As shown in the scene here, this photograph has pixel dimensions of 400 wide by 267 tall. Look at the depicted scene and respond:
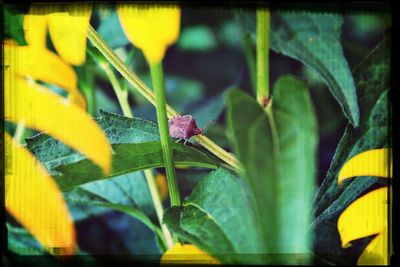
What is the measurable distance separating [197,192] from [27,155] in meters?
0.25

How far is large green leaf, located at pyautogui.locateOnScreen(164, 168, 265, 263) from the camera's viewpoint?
74 centimetres

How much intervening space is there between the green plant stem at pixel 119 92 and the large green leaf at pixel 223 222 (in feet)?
0.56

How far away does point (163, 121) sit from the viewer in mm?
792

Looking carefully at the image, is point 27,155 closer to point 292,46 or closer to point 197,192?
point 197,192

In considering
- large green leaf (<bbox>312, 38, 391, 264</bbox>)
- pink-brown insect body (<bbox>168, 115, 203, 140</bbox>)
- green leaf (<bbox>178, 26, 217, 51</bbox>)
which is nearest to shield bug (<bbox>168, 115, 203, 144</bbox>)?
pink-brown insect body (<bbox>168, 115, 203, 140</bbox>)

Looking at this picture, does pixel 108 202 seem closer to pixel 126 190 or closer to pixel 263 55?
pixel 126 190

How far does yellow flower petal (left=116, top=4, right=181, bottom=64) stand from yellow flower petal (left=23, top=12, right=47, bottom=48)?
4.5 inches

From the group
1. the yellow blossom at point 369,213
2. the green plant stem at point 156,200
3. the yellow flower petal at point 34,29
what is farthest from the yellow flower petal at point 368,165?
the yellow flower petal at point 34,29

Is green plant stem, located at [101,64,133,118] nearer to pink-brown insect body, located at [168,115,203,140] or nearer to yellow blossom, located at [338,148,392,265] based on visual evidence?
pink-brown insect body, located at [168,115,203,140]

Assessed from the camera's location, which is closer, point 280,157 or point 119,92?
point 280,157

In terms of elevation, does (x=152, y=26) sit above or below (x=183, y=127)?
Result: above

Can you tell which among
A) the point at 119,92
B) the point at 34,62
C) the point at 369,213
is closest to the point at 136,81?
the point at 119,92

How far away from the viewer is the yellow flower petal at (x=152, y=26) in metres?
0.78

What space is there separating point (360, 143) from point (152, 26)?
0.35 m
